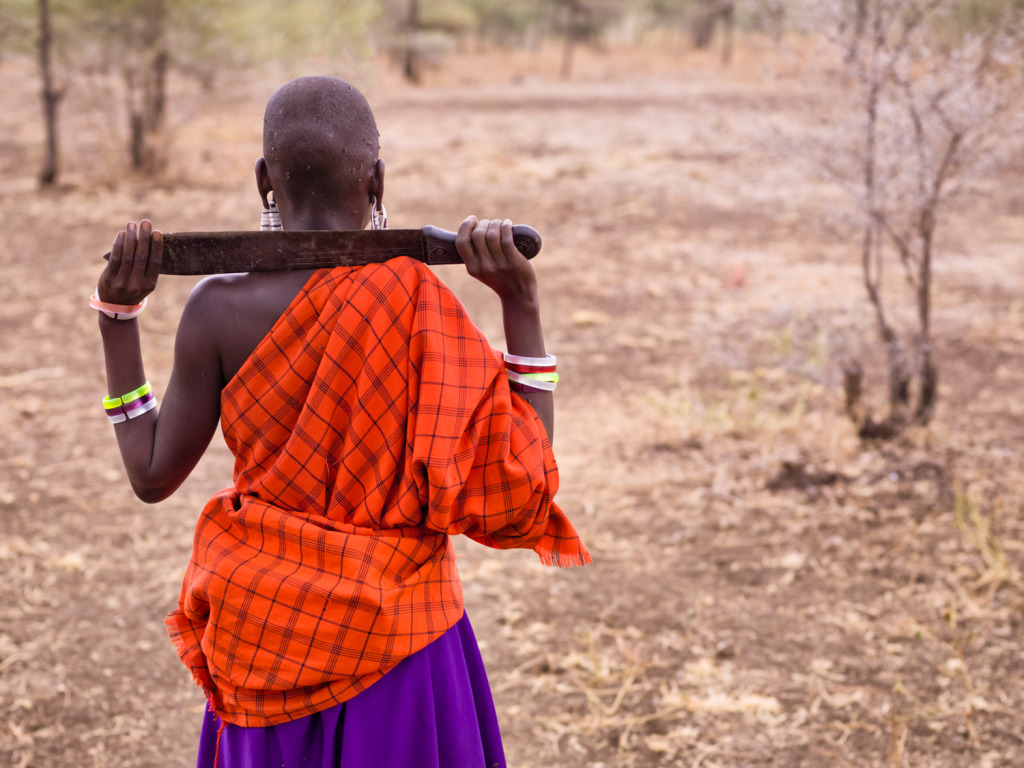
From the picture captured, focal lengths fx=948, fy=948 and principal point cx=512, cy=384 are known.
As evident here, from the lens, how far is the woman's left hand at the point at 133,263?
133cm

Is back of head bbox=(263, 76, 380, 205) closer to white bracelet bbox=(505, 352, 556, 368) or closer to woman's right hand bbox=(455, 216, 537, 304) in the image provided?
woman's right hand bbox=(455, 216, 537, 304)

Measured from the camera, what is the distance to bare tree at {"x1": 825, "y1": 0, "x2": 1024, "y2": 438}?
3822mm

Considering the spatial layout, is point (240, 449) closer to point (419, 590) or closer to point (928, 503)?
point (419, 590)

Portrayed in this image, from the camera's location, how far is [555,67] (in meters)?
27.6

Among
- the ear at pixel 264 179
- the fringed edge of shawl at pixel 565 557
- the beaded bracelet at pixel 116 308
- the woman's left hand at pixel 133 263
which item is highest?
the ear at pixel 264 179

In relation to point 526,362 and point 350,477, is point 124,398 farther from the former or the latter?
point 526,362

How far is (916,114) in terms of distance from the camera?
3.84 meters

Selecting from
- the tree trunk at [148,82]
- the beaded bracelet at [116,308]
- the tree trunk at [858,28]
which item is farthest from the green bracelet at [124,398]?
the tree trunk at [148,82]

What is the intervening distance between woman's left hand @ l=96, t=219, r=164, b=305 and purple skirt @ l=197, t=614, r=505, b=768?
0.69 meters

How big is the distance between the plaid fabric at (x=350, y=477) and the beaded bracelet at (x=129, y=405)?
0.53 ft

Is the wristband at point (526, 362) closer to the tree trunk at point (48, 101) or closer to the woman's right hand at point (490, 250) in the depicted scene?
the woman's right hand at point (490, 250)

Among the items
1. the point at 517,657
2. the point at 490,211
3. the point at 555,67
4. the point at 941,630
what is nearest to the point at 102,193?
the point at 490,211

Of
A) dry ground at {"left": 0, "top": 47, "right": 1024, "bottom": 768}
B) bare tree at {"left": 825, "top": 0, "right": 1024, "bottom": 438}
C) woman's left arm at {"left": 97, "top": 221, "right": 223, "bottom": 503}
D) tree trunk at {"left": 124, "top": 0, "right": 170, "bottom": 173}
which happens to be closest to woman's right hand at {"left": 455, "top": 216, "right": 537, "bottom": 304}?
woman's left arm at {"left": 97, "top": 221, "right": 223, "bottom": 503}

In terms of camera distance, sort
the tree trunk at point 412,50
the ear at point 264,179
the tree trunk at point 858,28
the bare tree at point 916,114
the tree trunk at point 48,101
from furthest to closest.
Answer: the tree trunk at point 412,50
the tree trunk at point 48,101
the tree trunk at point 858,28
the bare tree at point 916,114
the ear at point 264,179
